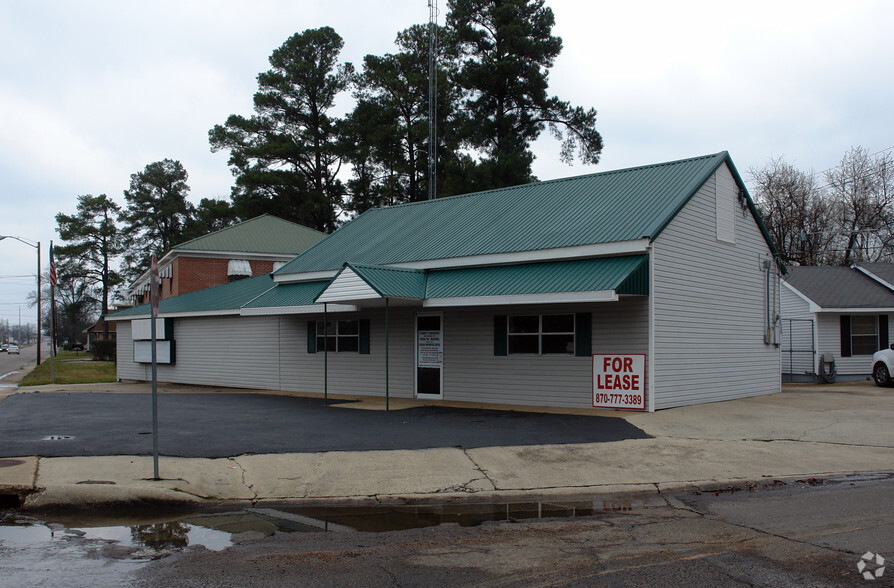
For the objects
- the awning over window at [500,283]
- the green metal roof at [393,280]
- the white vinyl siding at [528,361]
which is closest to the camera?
the awning over window at [500,283]

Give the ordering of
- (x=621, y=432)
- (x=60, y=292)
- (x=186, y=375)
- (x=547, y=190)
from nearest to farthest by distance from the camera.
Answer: (x=621, y=432), (x=547, y=190), (x=186, y=375), (x=60, y=292)

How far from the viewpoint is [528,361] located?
16.3m

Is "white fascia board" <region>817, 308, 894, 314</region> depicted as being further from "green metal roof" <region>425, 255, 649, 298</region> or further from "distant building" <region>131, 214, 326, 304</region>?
"distant building" <region>131, 214, 326, 304</region>

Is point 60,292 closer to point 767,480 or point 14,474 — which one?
point 14,474

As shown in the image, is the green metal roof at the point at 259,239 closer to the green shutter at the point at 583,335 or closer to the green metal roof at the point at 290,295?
the green metal roof at the point at 290,295

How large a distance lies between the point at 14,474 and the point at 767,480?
30.7 feet

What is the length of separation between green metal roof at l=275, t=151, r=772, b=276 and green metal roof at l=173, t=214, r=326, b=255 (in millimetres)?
12899

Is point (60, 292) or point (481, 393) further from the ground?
point (60, 292)

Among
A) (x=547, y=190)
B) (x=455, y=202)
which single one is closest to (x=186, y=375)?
(x=455, y=202)

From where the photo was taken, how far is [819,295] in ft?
85.4

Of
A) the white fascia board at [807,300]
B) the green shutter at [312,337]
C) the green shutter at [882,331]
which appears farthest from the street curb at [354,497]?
the green shutter at [882,331]

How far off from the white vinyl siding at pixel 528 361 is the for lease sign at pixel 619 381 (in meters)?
0.17

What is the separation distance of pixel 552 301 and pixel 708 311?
4714 millimetres

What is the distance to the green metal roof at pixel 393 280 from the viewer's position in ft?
51.0
